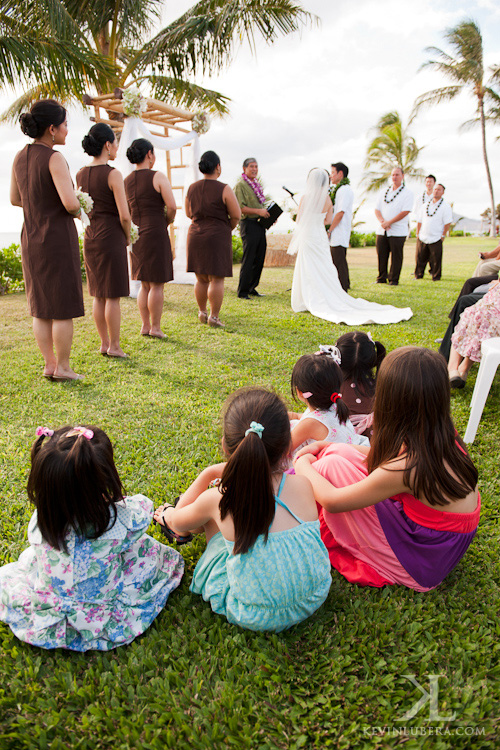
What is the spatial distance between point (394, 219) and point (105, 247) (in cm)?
655

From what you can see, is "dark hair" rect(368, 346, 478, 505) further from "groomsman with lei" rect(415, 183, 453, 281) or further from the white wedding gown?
"groomsman with lei" rect(415, 183, 453, 281)

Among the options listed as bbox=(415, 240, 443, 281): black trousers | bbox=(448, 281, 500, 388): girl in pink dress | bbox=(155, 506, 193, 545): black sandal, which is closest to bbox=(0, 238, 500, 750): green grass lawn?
bbox=(155, 506, 193, 545): black sandal

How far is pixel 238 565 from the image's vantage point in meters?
1.77

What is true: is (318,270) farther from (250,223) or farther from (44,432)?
(44,432)

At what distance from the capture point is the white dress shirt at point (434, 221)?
1036cm

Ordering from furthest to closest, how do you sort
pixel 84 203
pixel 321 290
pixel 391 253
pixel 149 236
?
pixel 391 253, pixel 321 290, pixel 149 236, pixel 84 203

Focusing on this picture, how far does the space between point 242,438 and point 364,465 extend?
31.1 inches

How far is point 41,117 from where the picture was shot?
12.2 feet

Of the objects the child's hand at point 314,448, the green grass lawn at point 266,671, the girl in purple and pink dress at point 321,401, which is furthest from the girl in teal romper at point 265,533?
the girl in purple and pink dress at point 321,401

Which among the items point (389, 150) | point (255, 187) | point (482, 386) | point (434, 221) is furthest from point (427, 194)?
point (389, 150)

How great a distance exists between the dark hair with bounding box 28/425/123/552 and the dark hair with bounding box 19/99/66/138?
119 inches

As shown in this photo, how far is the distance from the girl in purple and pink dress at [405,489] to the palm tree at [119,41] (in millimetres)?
11599

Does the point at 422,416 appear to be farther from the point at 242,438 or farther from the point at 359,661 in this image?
the point at 359,661

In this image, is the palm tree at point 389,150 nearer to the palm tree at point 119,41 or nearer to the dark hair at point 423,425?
the palm tree at point 119,41
